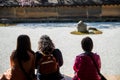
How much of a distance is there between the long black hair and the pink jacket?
1235 millimetres

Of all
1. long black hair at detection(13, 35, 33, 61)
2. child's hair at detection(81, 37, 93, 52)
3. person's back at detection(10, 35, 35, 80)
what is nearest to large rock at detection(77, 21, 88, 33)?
child's hair at detection(81, 37, 93, 52)

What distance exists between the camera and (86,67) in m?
7.93

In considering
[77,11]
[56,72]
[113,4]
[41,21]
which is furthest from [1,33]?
[56,72]

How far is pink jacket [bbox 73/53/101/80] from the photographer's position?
7855 mm

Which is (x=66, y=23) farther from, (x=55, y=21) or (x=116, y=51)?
(x=116, y=51)

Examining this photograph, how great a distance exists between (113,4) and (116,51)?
13.9m

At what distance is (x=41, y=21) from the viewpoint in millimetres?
29938

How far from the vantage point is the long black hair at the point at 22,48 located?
7328 millimetres

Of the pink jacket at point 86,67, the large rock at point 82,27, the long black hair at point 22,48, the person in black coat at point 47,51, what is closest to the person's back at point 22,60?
the long black hair at point 22,48

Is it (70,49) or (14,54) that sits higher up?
(14,54)

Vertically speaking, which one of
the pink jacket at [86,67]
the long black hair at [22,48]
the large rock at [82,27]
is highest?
the long black hair at [22,48]

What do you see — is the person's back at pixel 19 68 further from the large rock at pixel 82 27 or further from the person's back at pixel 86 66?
the large rock at pixel 82 27

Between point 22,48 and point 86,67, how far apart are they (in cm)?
162

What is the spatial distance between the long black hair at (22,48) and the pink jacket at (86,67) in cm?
124
